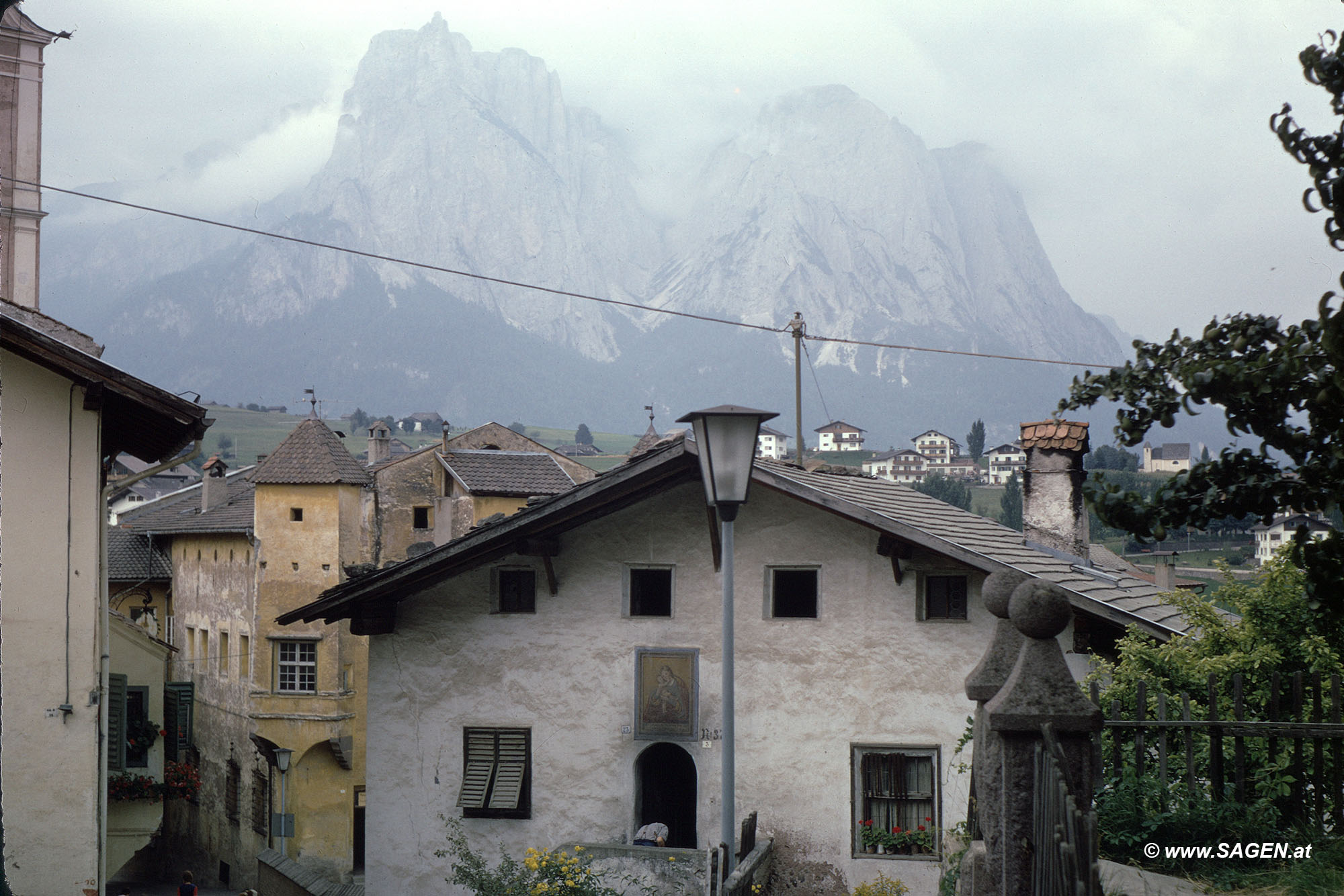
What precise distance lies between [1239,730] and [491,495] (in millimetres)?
37317

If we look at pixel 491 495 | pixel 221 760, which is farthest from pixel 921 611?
pixel 221 760

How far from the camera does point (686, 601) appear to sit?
15797 mm

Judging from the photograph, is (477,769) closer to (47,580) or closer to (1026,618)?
(47,580)

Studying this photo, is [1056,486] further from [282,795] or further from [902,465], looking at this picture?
[902,465]

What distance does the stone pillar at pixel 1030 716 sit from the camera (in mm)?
5312

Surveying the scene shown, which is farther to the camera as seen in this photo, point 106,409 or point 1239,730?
point 106,409

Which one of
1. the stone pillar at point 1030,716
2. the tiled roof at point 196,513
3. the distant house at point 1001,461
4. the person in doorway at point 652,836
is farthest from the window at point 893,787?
the distant house at point 1001,461

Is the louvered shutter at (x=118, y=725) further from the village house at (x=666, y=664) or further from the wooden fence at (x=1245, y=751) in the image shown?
the wooden fence at (x=1245, y=751)

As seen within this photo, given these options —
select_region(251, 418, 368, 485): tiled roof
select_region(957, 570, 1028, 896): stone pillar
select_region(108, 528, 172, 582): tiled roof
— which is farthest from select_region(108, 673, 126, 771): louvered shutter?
select_region(108, 528, 172, 582): tiled roof

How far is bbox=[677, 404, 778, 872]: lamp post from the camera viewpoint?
359 inches

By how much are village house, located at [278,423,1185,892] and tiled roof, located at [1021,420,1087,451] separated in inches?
72.1

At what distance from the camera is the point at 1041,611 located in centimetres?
545

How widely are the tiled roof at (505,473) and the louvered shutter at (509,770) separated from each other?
28.4m

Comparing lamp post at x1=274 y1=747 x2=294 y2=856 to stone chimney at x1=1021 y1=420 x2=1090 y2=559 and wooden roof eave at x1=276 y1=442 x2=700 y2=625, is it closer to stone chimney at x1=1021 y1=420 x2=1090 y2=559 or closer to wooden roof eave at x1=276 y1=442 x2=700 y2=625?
wooden roof eave at x1=276 y1=442 x2=700 y2=625
